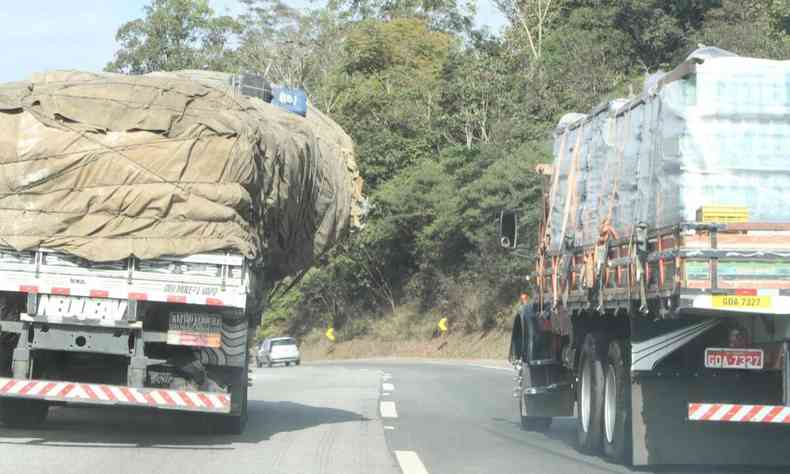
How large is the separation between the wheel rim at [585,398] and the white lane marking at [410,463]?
1818 mm

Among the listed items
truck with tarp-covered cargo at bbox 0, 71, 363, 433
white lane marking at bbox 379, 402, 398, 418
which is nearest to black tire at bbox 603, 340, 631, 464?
truck with tarp-covered cargo at bbox 0, 71, 363, 433

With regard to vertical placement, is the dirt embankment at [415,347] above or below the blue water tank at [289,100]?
below

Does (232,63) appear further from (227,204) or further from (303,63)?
(227,204)

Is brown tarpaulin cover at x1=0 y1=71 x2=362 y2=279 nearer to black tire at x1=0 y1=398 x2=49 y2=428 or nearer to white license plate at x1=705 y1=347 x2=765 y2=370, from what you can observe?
black tire at x1=0 y1=398 x2=49 y2=428

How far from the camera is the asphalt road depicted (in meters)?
9.72

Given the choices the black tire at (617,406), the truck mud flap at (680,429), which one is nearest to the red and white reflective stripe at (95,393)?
the black tire at (617,406)

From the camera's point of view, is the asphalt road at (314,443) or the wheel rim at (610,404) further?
the wheel rim at (610,404)

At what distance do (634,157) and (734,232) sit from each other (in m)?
1.81

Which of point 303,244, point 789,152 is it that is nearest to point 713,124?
point 789,152

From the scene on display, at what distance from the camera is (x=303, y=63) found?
6412cm

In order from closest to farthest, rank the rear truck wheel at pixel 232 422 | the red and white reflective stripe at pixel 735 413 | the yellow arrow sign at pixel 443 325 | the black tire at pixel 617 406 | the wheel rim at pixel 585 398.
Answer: the red and white reflective stripe at pixel 735 413
the black tire at pixel 617 406
the wheel rim at pixel 585 398
the rear truck wheel at pixel 232 422
the yellow arrow sign at pixel 443 325

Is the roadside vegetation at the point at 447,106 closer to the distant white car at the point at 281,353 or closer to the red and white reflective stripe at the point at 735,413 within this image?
the distant white car at the point at 281,353

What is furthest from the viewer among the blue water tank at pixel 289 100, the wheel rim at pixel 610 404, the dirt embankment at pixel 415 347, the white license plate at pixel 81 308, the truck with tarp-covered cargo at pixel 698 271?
the dirt embankment at pixel 415 347

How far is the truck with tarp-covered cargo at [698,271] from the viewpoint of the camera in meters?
8.69
